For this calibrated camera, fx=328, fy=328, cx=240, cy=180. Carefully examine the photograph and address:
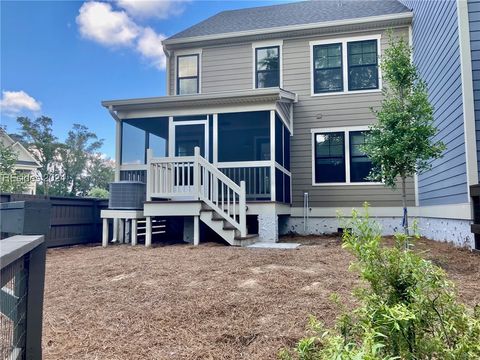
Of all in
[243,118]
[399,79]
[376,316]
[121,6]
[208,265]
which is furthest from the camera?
[121,6]

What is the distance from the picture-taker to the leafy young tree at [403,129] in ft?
17.3

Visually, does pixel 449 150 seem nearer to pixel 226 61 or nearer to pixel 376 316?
pixel 376 316

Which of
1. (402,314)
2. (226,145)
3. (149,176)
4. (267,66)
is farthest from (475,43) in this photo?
(149,176)

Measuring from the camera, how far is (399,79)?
561cm

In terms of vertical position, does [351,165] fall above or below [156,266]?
above

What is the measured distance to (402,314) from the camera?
105cm

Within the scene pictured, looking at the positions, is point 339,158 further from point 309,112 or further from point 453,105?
point 453,105

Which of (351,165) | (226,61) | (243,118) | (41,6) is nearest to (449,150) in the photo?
(351,165)

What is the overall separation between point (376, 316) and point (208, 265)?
132 inches

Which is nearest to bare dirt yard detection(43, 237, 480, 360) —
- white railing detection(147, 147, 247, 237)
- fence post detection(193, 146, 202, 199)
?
white railing detection(147, 147, 247, 237)

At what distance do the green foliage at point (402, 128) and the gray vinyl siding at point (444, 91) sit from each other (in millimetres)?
434

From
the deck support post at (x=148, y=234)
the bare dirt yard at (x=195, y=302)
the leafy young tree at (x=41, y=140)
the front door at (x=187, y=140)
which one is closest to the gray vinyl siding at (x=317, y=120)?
the front door at (x=187, y=140)

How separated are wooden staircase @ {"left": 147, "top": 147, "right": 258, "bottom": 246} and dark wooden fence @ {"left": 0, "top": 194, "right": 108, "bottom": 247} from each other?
78.7 inches

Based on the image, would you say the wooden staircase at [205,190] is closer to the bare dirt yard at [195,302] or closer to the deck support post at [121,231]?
the deck support post at [121,231]
